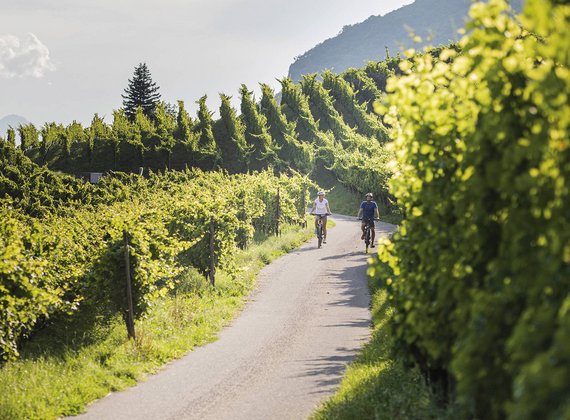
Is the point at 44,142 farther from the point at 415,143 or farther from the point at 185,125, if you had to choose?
the point at 415,143

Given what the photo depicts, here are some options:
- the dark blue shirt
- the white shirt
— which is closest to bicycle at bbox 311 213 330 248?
the white shirt

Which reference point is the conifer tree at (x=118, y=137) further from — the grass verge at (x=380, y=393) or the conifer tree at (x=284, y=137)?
the grass verge at (x=380, y=393)

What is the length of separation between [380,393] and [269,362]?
332 centimetres

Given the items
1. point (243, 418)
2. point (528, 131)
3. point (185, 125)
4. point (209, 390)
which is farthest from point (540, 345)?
point (185, 125)

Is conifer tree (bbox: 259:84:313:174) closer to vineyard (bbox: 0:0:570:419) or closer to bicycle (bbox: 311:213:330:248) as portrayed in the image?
bicycle (bbox: 311:213:330:248)

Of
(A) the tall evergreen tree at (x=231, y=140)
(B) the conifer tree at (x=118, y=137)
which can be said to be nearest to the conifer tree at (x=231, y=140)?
(A) the tall evergreen tree at (x=231, y=140)

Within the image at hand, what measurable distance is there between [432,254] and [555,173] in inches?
70.4

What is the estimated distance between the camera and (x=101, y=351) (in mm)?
10883

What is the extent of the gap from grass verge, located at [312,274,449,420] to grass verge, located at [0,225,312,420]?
359cm

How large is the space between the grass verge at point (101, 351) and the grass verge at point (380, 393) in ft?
11.8

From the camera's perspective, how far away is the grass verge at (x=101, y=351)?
876 cm

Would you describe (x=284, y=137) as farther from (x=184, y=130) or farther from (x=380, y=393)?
(x=380, y=393)

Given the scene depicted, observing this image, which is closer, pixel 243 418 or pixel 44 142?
pixel 243 418

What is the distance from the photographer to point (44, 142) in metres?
48.3
